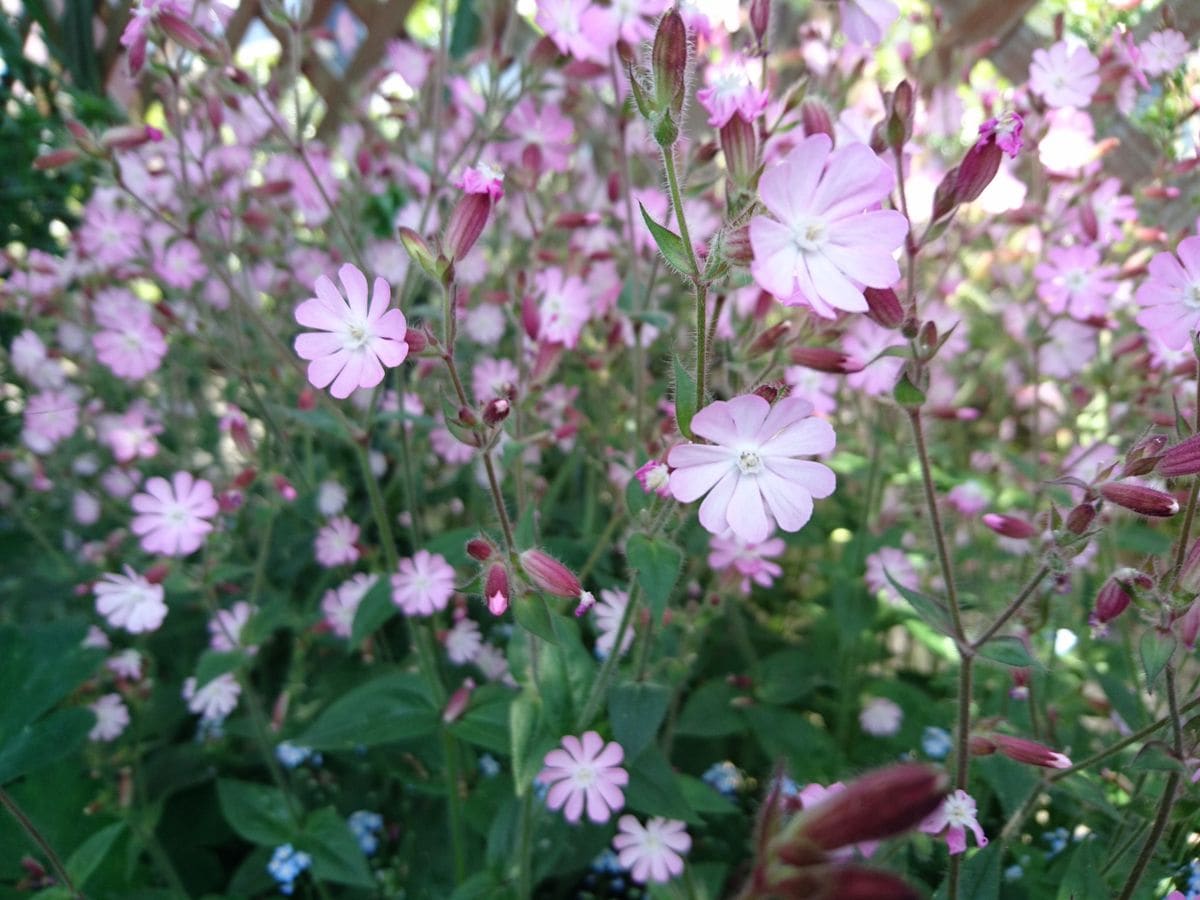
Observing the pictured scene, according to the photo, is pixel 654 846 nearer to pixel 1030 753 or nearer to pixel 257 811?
pixel 1030 753

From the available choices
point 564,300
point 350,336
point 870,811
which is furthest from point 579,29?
point 870,811

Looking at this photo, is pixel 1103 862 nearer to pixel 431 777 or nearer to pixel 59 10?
pixel 431 777

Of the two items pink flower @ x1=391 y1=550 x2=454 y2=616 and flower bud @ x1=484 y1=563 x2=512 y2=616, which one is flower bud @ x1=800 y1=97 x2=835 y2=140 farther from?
pink flower @ x1=391 y1=550 x2=454 y2=616

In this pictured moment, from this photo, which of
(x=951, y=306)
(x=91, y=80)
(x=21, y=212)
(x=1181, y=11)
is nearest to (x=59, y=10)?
(x=91, y=80)

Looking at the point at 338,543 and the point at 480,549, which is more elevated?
the point at 338,543

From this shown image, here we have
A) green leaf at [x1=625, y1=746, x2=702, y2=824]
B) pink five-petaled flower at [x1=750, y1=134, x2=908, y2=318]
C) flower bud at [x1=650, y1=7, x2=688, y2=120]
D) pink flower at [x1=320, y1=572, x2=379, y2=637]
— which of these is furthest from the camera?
pink flower at [x1=320, y1=572, x2=379, y2=637]

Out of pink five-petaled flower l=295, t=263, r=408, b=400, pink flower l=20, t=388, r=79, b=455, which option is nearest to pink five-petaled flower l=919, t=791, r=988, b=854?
pink five-petaled flower l=295, t=263, r=408, b=400

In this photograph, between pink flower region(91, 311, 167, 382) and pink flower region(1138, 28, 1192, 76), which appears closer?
pink flower region(1138, 28, 1192, 76)

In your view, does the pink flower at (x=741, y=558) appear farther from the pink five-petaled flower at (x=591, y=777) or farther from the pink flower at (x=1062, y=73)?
the pink flower at (x=1062, y=73)
